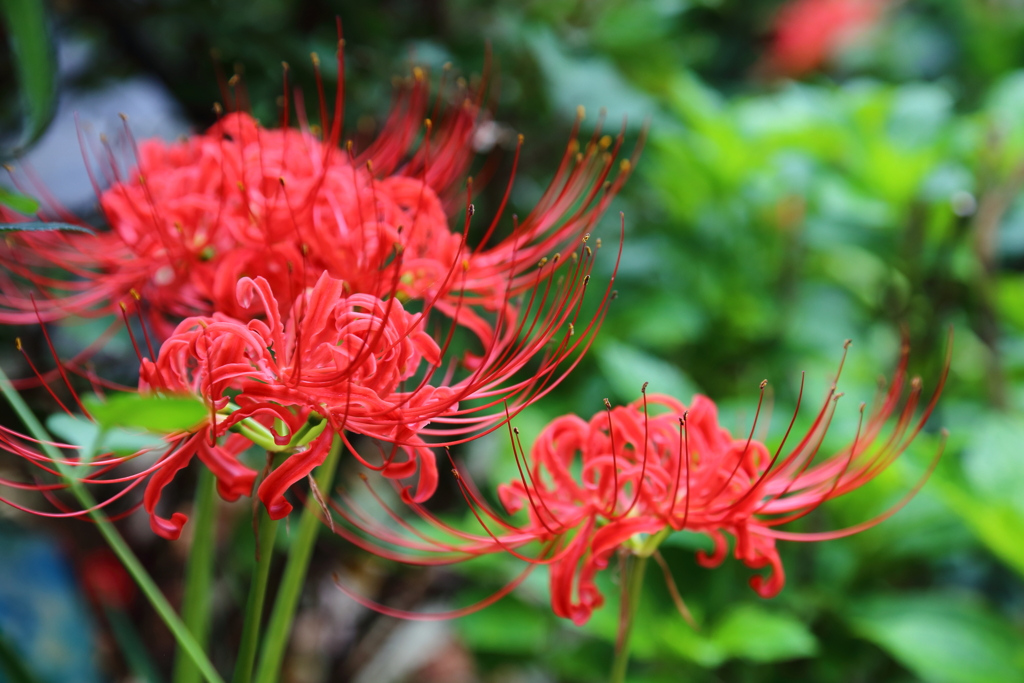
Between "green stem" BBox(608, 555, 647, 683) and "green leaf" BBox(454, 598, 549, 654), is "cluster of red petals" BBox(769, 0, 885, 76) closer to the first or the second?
"green leaf" BBox(454, 598, 549, 654)

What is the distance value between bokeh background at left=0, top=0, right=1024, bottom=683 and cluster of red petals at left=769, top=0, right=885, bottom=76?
79 cm

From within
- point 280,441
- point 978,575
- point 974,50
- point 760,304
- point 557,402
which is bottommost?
point 978,575

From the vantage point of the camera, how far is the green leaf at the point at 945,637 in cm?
85

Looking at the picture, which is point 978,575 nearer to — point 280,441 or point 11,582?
point 280,441

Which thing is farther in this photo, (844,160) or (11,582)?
(844,160)

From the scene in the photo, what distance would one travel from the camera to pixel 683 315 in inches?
48.0

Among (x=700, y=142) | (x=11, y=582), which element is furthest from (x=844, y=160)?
(x=11, y=582)

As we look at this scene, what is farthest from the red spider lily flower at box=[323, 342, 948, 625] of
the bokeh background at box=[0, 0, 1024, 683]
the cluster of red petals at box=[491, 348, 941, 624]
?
the bokeh background at box=[0, 0, 1024, 683]

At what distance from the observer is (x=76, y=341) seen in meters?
0.92

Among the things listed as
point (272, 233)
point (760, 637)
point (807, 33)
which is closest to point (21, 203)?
point (272, 233)

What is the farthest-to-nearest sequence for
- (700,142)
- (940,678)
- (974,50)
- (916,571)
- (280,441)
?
(974,50)
(700,142)
(916,571)
(940,678)
(280,441)

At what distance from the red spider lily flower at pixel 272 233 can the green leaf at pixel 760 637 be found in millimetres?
496

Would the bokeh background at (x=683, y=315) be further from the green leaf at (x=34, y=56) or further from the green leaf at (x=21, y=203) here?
the green leaf at (x=21, y=203)

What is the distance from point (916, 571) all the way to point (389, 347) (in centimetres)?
107
